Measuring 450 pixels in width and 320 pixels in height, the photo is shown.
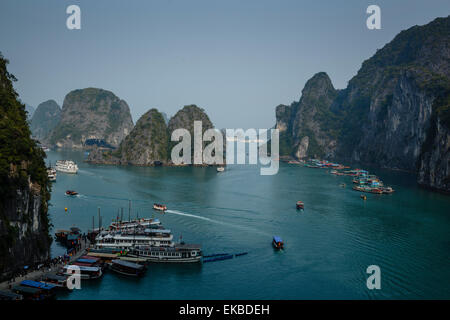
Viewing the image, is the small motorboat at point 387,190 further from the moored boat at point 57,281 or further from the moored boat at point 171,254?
the moored boat at point 57,281

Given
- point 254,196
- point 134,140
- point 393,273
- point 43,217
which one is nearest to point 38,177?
point 43,217

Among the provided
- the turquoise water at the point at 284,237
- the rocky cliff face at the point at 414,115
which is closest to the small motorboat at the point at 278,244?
the turquoise water at the point at 284,237

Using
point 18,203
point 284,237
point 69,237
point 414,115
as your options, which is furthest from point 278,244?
point 414,115

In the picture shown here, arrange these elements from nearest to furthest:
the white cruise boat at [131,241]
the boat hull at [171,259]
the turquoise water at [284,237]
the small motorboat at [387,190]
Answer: the turquoise water at [284,237] → the boat hull at [171,259] → the white cruise boat at [131,241] → the small motorboat at [387,190]

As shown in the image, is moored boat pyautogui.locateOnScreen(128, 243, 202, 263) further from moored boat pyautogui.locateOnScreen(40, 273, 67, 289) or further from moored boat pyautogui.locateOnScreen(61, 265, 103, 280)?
moored boat pyautogui.locateOnScreen(40, 273, 67, 289)

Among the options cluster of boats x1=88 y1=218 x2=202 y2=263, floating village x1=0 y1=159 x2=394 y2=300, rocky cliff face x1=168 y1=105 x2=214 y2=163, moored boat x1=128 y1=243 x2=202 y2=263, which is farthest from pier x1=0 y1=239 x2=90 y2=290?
rocky cliff face x1=168 y1=105 x2=214 y2=163

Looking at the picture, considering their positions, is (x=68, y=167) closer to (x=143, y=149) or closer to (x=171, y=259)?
(x=143, y=149)

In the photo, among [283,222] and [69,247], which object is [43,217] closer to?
[69,247]
